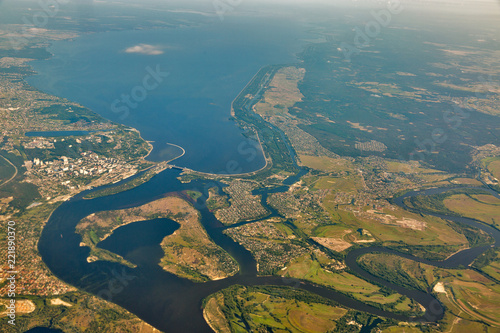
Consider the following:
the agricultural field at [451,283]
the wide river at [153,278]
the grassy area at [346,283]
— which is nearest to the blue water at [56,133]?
the wide river at [153,278]

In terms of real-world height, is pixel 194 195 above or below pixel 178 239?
above

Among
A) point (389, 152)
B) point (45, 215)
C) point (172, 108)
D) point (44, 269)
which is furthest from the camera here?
point (172, 108)

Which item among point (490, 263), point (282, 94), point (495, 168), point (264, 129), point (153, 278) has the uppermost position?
point (282, 94)

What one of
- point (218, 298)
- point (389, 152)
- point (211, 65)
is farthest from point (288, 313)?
point (211, 65)

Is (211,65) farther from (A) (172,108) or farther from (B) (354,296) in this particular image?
(B) (354,296)

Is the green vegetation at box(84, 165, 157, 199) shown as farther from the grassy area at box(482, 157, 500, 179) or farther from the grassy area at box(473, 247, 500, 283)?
the grassy area at box(482, 157, 500, 179)

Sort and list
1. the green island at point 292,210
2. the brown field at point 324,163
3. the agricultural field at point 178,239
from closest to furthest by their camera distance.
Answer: the green island at point 292,210
the agricultural field at point 178,239
the brown field at point 324,163

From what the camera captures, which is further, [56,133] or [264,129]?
[264,129]

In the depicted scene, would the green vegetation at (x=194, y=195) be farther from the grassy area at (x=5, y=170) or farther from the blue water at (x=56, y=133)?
the blue water at (x=56, y=133)

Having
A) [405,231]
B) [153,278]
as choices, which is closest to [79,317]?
[153,278]

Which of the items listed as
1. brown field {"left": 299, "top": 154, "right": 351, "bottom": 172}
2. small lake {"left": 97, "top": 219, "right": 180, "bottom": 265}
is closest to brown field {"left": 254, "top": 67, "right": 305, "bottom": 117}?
brown field {"left": 299, "top": 154, "right": 351, "bottom": 172}

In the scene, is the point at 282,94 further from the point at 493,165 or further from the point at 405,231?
the point at 405,231
